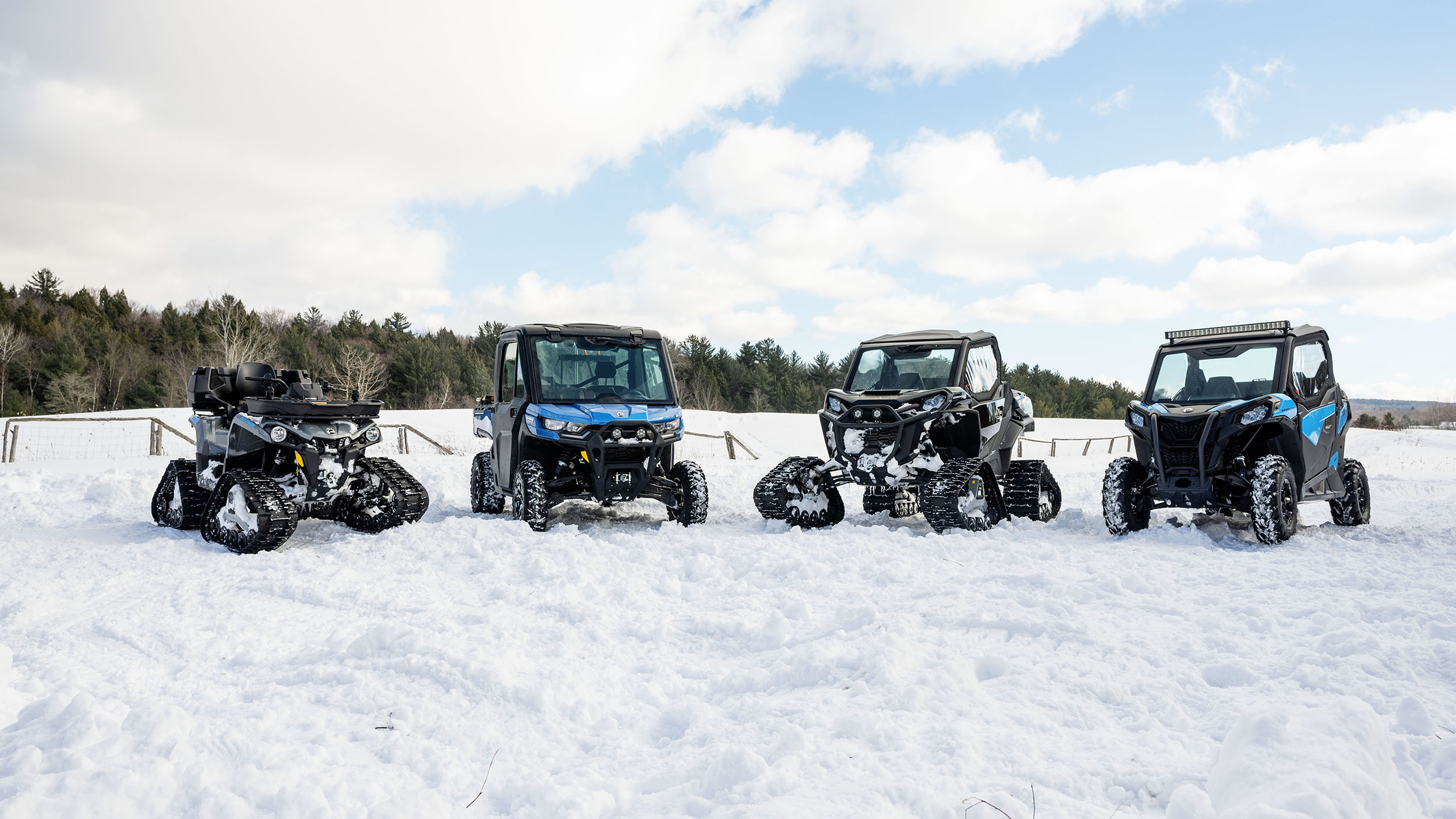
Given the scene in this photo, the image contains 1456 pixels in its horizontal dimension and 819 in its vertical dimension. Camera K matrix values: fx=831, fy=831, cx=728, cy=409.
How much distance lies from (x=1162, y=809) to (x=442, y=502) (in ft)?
34.1

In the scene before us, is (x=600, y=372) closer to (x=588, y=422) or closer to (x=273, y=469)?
(x=588, y=422)

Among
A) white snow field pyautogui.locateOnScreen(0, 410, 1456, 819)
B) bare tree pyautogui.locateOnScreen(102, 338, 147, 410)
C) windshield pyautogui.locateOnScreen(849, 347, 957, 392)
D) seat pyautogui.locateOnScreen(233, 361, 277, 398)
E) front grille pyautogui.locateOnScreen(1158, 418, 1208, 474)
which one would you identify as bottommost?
white snow field pyautogui.locateOnScreen(0, 410, 1456, 819)

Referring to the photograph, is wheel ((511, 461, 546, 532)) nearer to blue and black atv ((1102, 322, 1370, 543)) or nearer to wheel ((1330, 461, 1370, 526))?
Result: blue and black atv ((1102, 322, 1370, 543))

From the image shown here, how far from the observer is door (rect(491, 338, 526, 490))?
9.30 metres

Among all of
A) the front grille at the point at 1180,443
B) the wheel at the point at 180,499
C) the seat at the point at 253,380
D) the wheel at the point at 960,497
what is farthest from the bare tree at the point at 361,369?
the front grille at the point at 1180,443

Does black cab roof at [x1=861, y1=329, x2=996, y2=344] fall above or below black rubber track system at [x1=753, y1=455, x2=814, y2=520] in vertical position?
above

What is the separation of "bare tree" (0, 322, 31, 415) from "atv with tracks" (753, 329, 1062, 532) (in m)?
54.7

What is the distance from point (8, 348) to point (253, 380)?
53913 mm

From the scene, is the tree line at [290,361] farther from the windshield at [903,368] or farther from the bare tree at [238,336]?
the windshield at [903,368]

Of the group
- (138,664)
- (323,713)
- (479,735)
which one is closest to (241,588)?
(138,664)

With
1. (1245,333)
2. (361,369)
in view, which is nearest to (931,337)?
(1245,333)

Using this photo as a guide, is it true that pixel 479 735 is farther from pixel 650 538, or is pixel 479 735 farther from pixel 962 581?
pixel 650 538

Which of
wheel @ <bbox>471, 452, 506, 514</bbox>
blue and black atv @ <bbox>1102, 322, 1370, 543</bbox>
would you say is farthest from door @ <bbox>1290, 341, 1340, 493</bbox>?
wheel @ <bbox>471, 452, 506, 514</bbox>

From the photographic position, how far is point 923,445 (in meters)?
8.70
